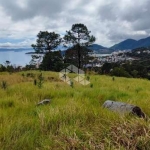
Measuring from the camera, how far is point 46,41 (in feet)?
145

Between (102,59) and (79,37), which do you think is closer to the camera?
(79,37)

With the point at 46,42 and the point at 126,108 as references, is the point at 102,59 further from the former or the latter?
the point at 126,108

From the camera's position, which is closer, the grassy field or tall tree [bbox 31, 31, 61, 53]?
the grassy field

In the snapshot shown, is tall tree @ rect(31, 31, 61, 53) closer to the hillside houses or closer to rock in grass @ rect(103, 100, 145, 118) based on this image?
the hillside houses

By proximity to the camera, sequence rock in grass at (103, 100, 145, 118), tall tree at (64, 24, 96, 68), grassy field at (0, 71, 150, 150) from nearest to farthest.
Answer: grassy field at (0, 71, 150, 150), rock in grass at (103, 100, 145, 118), tall tree at (64, 24, 96, 68)

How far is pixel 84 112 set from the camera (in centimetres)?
362

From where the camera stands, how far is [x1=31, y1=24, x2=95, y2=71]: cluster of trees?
37.2 metres

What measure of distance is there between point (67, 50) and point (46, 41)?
6438 millimetres

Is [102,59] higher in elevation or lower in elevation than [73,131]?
lower

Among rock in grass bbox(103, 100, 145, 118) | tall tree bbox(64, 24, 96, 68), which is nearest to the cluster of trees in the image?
tall tree bbox(64, 24, 96, 68)

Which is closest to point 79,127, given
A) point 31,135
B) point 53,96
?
point 31,135

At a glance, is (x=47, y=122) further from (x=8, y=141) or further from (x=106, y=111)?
(x=106, y=111)

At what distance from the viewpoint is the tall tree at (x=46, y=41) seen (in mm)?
43531

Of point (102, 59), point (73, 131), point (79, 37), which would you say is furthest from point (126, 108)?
point (102, 59)
